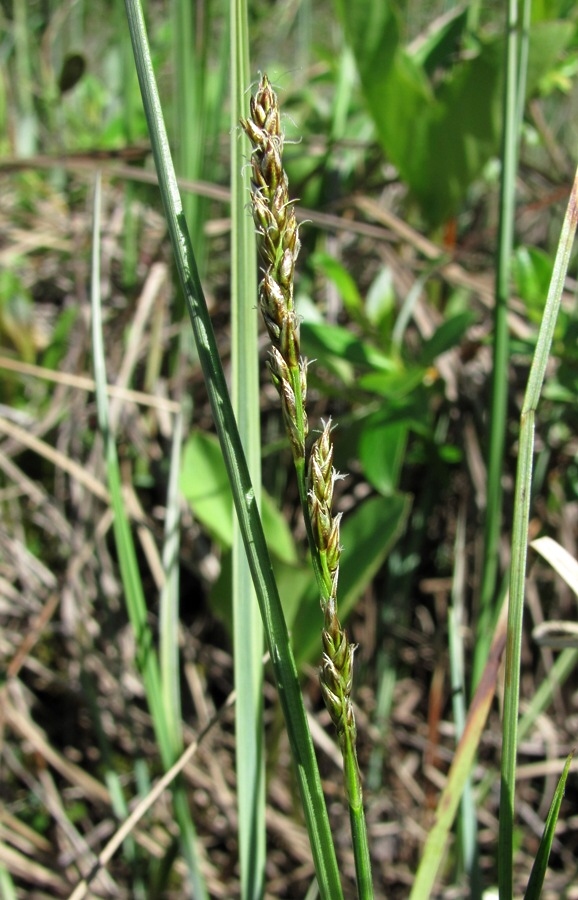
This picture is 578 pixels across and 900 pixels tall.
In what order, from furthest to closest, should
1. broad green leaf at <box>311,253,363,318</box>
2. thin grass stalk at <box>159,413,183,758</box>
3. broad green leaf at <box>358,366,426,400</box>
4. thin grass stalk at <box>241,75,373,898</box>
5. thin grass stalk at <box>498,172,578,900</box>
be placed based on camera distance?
broad green leaf at <box>311,253,363,318</box> < broad green leaf at <box>358,366,426,400</box> < thin grass stalk at <box>159,413,183,758</box> < thin grass stalk at <box>498,172,578,900</box> < thin grass stalk at <box>241,75,373,898</box>

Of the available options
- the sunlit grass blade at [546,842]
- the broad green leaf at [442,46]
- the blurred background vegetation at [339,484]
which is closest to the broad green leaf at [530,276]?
the blurred background vegetation at [339,484]

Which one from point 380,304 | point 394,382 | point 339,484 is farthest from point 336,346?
point 339,484

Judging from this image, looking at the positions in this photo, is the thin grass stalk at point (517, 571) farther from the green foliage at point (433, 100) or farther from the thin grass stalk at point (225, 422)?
the green foliage at point (433, 100)

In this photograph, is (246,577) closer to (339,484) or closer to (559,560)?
(559,560)

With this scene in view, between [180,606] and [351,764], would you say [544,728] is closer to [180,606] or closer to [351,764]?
[180,606]

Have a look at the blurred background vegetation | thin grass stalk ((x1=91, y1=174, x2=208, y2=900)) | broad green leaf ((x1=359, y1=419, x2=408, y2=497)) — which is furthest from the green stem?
broad green leaf ((x1=359, y1=419, x2=408, y2=497))

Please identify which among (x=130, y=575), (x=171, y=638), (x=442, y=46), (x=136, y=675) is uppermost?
(x=442, y=46)

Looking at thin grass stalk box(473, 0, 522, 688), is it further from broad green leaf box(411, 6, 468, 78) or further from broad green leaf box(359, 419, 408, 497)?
broad green leaf box(411, 6, 468, 78)
